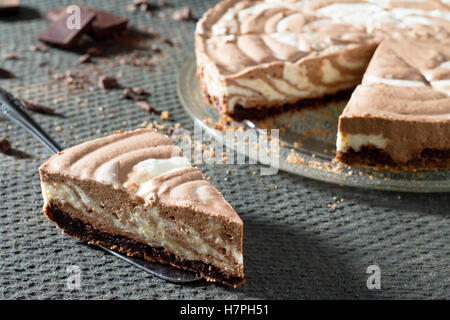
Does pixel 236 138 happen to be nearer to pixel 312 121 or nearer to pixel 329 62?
pixel 312 121

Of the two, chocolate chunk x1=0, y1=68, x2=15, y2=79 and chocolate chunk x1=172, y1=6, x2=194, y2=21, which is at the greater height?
chocolate chunk x1=172, y1=6, x2=194, y2=21

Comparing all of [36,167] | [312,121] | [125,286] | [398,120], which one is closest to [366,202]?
[398,120]

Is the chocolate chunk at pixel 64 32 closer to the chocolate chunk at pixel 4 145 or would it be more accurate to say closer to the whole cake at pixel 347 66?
the whole cake at pixel 347 66

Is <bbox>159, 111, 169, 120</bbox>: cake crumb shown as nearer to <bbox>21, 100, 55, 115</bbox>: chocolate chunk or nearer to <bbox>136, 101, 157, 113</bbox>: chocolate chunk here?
<bbox>136, 101, 157, 113</bbox>: chocolate chunk

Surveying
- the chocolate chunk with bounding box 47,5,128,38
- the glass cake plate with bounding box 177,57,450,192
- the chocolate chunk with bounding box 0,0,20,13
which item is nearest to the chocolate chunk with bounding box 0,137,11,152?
the glass cake plate with bounding box 177,57,450,192

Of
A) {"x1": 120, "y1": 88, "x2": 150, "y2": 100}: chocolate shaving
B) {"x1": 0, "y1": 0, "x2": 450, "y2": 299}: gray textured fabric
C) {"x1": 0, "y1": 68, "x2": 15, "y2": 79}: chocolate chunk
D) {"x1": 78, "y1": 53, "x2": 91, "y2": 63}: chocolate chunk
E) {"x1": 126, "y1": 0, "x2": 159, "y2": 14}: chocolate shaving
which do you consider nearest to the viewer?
{"x1": 0, "y1": 0, "x2": 450, "y2": 299}: gray textured fabric

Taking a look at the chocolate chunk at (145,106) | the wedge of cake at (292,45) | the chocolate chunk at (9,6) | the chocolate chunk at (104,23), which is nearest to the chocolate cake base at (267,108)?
the wedge of cake at (292,45)

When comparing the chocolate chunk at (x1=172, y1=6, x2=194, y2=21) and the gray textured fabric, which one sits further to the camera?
the chocolate chunk at (x1=172, y1=6, x2=194, y2=21)
